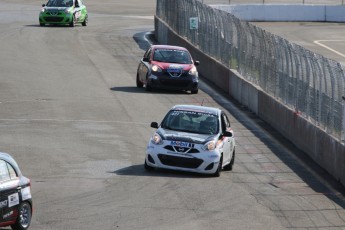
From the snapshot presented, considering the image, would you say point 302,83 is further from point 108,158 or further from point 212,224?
point 212,224

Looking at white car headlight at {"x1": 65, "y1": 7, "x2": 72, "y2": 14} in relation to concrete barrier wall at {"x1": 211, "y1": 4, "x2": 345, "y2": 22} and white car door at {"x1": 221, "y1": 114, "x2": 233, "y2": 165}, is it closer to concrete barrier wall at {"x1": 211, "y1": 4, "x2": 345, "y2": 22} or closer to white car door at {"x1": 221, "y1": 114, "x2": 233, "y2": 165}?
concrete barrier wall at {"x1": 211, "y1": 4, "x2": 345, "y2": 22}

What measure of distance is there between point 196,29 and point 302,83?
18.6 metres

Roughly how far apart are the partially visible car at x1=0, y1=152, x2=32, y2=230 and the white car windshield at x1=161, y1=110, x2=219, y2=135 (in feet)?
24.0

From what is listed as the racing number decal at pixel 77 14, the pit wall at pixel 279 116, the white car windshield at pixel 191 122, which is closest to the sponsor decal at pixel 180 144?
the white car windshield at pixel 191 122

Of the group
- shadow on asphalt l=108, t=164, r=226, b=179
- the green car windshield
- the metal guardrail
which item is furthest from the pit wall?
the metal guardrail

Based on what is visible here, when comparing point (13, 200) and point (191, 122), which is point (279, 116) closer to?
point (191, 122)

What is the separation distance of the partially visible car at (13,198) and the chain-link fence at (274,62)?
9196 mm

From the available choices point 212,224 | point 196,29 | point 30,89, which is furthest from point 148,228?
point 196,29

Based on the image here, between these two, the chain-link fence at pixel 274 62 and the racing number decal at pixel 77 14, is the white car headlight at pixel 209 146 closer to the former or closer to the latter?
the chain-link fence at pixel 274 62

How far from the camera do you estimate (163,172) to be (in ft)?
75.4

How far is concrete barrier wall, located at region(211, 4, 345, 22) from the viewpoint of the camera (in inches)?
2653

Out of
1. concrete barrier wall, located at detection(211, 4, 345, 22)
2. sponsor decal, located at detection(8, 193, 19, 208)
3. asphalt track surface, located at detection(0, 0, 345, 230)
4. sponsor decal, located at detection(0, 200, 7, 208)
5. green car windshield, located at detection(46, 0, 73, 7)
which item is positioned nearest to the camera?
sponsor decal, located at detection(0, 200, 7, 208)

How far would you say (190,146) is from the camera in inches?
892

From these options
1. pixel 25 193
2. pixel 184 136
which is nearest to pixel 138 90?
pixel 184 136
